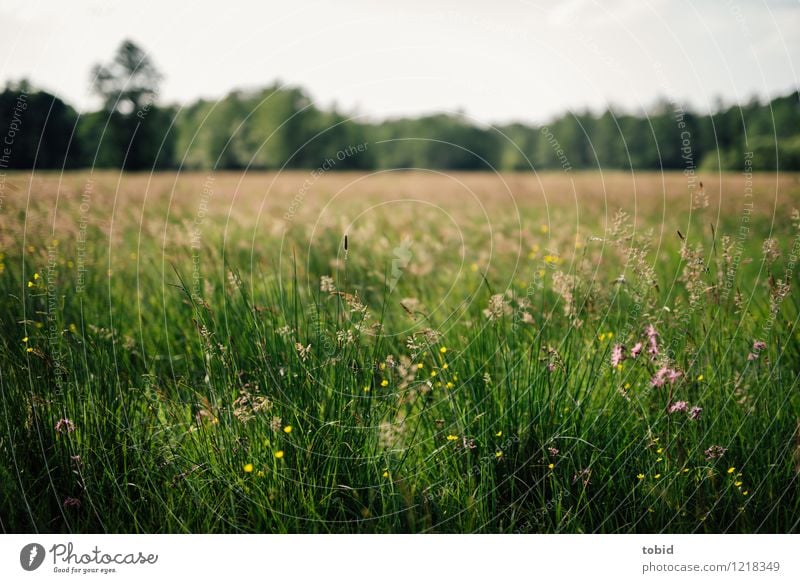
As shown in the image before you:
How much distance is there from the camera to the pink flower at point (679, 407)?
86.2 inches

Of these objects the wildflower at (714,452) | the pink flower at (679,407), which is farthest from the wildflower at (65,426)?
the wildflower at (714,452)

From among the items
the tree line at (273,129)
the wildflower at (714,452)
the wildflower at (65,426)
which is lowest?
the wildflower at (714,452)

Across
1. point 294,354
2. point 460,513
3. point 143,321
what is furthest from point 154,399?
point 460,513

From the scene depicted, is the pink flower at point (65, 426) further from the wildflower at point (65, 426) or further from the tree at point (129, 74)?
the tree at point (129, 74)

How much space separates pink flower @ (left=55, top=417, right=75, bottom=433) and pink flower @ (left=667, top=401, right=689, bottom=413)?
2.24m

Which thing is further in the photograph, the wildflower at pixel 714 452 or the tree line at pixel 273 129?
the tree line at pixel 273 129

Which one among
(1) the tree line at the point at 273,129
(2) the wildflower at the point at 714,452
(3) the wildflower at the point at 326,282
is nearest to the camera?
(3) the wildflower at the point at 326,282

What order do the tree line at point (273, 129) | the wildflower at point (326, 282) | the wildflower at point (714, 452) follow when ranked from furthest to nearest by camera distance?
the tree line at point (273, 129)
the wildflower at point (714, 452)
the wildflower at point (326, 282)

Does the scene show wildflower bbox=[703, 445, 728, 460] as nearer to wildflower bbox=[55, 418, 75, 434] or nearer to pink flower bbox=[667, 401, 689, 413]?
pink flower bbox=[667, 401, 689, 413]

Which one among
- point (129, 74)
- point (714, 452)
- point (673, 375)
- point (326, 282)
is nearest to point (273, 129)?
point (129, 74)

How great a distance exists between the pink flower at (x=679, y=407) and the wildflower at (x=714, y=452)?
0.16 meters
